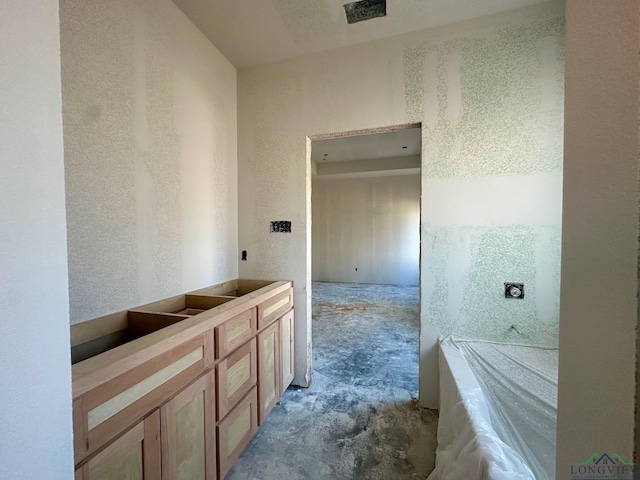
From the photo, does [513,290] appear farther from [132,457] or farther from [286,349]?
[132,457]

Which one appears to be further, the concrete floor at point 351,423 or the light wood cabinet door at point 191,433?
the concrete floor at point 351,423

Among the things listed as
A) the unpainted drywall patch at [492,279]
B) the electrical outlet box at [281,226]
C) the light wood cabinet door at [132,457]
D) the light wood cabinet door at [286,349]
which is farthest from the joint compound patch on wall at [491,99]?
the light wood cabinet door at [132,457]

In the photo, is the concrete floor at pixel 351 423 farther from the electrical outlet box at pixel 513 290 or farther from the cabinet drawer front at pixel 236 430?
the electrical outlet box at pixel 513 290

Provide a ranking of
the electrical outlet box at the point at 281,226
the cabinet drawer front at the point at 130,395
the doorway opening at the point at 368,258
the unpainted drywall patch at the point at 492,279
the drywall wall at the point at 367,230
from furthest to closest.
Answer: the drywall wall at the point at 367,230 → the doorway opening at the point at 368,258 → the electrical outlet box at the point at 281,226 → the unpainted drywall patch at the point at 492,279 → the cabinet drawer front at the point at 130,395

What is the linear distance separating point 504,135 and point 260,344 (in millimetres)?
2351

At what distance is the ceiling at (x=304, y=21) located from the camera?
5.95 ft

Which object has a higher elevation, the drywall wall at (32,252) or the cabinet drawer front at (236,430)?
the drywall wall at (32,252)

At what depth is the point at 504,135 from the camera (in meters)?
1.92

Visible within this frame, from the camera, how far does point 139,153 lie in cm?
155

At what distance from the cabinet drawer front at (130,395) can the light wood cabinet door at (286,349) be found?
0.93m

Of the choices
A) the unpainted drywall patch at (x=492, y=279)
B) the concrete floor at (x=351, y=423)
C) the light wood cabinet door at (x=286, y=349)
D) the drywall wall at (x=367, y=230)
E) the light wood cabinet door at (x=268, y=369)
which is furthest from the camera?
the drywall wall at (x=367, y=230)

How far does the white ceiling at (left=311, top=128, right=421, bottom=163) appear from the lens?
471cm

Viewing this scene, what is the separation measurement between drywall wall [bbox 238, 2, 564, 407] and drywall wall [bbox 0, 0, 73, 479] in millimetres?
1823

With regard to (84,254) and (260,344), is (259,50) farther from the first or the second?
(260,344)
